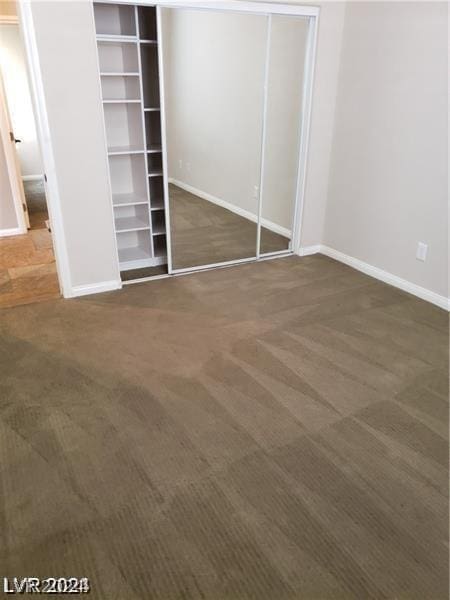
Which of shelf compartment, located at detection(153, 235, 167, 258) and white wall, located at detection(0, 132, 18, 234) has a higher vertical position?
white wall, located at detection(0, 132, 18, 234)

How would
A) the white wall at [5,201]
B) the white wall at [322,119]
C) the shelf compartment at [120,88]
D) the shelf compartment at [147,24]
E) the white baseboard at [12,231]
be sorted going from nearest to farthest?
the shelf compartment at [147,24] → the shelf compartment at [120,88] → the white wall at [322,119] → the white wall at [5,201] → the white baseboard at [12,231]

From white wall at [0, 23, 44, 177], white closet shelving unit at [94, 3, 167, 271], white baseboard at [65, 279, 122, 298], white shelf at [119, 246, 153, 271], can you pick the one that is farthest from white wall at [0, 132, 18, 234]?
white wall at [0, 23, 44, 177]

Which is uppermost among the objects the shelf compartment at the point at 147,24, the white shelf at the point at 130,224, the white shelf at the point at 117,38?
the shelf compartment at the point at 147,24

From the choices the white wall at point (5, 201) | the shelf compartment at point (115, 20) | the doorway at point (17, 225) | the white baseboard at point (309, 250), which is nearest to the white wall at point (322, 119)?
the white baseboard at point (309, 250)

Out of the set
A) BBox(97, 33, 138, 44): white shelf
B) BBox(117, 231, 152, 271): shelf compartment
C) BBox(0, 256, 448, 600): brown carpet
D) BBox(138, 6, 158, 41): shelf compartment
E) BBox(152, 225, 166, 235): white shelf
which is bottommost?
BBox(0, 256, 448, 600): brown carpet

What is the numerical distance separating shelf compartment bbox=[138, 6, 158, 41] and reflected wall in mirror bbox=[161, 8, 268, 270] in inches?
11.0

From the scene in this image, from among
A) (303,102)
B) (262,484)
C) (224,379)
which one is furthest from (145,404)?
(303,102)

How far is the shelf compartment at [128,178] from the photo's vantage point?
3.86 metres

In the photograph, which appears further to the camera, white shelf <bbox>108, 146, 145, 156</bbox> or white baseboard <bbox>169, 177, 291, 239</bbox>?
white baseboard <bbox>169, 177, 291, 239</bbox>

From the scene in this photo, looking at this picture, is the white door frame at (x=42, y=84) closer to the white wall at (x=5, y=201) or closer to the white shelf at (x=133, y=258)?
the white shelf at (x=133, y=258)

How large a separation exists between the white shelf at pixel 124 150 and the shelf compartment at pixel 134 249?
0.74 metres

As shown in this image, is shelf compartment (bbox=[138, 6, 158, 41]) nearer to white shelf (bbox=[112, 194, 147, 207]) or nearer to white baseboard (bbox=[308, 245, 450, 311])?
white shelf (bbox=[112, 194, 147, 207])

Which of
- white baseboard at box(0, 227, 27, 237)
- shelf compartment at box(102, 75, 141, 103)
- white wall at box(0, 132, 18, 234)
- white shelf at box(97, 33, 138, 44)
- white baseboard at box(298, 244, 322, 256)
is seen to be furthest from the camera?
white baseboard at box(0, 227, 27, 237)

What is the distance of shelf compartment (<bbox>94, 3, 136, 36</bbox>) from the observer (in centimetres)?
338
